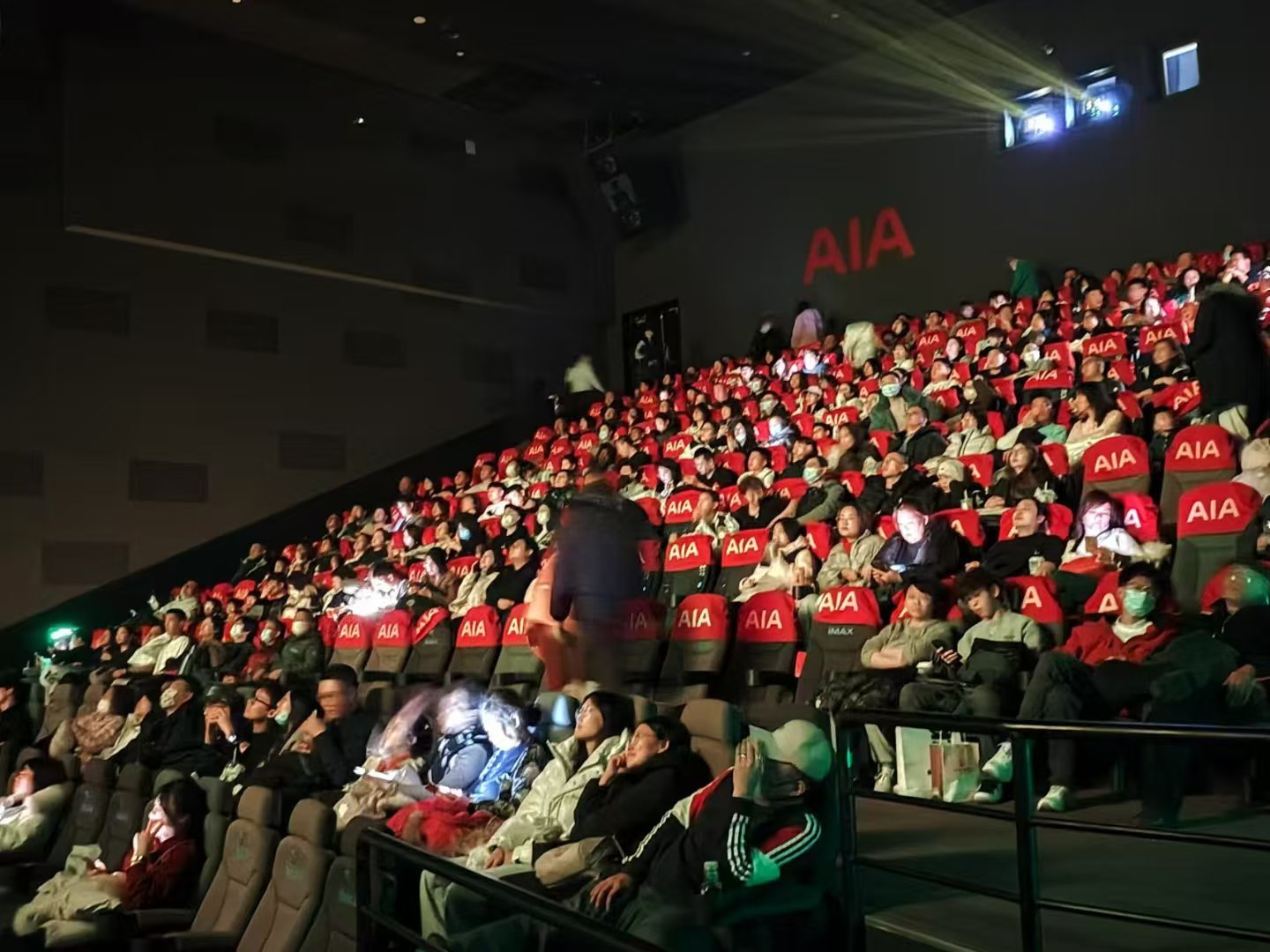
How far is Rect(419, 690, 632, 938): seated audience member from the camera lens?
354cm

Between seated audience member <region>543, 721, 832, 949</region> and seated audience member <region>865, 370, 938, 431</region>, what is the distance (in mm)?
4796

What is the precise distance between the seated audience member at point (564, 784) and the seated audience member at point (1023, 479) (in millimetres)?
2622

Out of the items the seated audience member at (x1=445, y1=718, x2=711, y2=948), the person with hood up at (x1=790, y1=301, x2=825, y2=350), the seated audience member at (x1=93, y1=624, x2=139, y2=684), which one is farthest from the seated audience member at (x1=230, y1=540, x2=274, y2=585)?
the seated audience member at (x1=445, y1=718, x2=711, y2=948)

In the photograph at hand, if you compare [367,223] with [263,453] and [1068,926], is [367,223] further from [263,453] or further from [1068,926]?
[1068,926]

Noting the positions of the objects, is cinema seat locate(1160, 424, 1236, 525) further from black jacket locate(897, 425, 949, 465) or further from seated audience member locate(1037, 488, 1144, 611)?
black jacket locate(897, 425, 949, 465)

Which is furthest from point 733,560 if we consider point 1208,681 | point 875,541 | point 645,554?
point 1208,681

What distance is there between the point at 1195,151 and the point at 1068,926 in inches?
333

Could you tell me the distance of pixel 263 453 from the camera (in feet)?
41.8

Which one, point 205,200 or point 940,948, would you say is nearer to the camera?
point 940,948

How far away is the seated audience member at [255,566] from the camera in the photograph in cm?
1165

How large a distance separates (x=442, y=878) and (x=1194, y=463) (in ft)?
12.9

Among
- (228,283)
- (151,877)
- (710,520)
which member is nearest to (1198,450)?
(710,520)

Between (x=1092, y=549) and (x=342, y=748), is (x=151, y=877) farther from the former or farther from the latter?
(x=1092, y=549)

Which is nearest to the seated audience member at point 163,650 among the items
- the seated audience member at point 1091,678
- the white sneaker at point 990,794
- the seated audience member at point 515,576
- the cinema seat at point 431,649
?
the cinema seat at point 431,649
